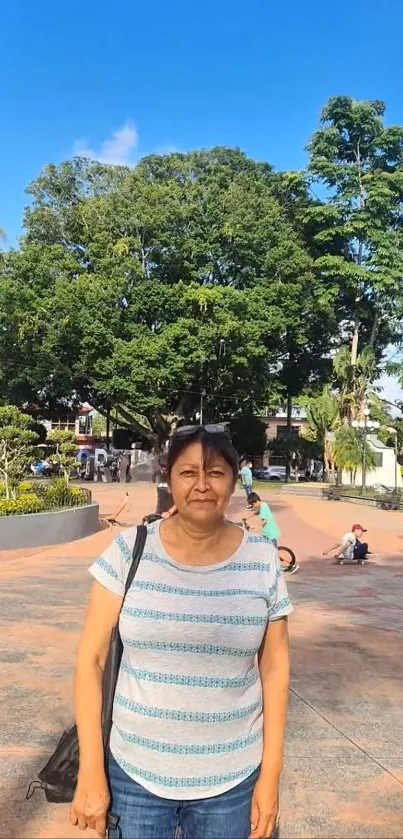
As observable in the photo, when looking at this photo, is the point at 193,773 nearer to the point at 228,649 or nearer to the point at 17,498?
the point at 228,649

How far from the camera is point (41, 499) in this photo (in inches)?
562

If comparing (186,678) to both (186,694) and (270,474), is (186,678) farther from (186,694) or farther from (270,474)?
(270,474)

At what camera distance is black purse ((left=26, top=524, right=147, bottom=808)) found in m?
1.92

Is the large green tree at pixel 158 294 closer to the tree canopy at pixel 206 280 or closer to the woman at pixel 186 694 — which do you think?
the tree canopy at pixel 206 280

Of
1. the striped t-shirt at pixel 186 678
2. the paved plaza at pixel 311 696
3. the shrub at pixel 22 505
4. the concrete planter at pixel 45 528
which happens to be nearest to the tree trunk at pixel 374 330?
the concrete planter at pixel 45 528

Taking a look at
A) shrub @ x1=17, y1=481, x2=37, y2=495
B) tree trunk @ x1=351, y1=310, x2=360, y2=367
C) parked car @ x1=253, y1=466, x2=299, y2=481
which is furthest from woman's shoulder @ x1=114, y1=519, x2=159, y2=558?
parked car @ x1=253, y1=466, x2=299, y2=481

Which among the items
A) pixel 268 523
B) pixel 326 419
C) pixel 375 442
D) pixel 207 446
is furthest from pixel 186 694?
pixel 375 442

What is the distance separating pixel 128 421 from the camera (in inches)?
1559

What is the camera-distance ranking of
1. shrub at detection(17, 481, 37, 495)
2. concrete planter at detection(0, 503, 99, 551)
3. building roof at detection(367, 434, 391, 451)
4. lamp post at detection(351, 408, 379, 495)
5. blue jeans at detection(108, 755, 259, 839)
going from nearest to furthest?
blue jeans at detection(108, 755, 259, 839) → concrete planter at detection(0, 503, 99, 551) → shrub at detection(17, 481, 37, 495) → lamp post at detection(351, 408, 379, 495) → building roof at detection(367, 434, 391, 451)

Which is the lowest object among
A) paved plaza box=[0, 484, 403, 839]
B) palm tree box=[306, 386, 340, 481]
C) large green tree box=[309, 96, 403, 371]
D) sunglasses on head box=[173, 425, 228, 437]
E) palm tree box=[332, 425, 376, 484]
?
paved plaza box=[0, 484, 403, 839]

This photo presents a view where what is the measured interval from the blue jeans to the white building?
33.1 metres

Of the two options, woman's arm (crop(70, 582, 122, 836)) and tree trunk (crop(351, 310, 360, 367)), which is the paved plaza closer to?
woman's arm (crop(70, 582, 122, 836))

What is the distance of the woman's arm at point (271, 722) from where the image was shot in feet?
6.17

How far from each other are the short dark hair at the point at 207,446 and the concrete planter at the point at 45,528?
1073 centimetres
